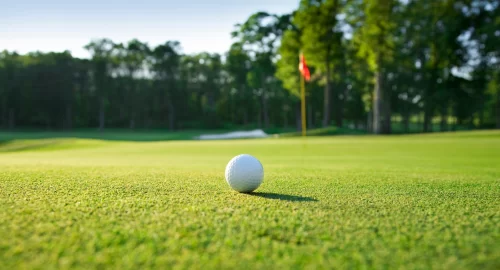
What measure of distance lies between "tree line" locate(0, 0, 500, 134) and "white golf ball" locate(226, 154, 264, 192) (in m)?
32.0

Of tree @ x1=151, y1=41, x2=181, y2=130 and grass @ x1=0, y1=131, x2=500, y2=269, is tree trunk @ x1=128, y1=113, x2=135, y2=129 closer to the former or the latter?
tree @ x1=151, y1=41, x2=181, y2=130

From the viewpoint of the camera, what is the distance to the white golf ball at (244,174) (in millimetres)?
5160

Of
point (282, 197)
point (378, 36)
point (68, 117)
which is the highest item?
point (378, 36)

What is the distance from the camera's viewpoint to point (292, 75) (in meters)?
42.7

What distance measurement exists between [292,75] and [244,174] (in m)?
38.5

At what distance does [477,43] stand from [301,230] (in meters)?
45.0

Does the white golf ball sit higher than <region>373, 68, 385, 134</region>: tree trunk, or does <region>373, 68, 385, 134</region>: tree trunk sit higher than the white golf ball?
<region>373, 68, 385, 134</region>: tree trunk

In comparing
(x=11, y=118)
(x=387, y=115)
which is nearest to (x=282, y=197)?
(x=387, y=115)

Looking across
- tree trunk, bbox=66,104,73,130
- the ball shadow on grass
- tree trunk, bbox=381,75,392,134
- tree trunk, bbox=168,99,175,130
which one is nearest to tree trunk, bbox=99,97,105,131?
tree trunk, bbox=66,104,73,130

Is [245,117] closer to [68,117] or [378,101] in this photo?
[68,117]

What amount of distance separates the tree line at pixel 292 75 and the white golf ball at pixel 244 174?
3204cm

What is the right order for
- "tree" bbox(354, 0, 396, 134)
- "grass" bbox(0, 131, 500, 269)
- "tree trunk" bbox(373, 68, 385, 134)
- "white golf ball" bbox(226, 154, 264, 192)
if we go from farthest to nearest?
"tree trunk" bbox(373, 68, 385, 134) → "tree" bbox(354, 0, 396, 134) → "white golf ball" bbox(226, 154, 264, 192) → "grass" bbox(0, 131, 500, 269)

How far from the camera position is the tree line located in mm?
37844

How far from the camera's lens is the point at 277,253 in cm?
271
